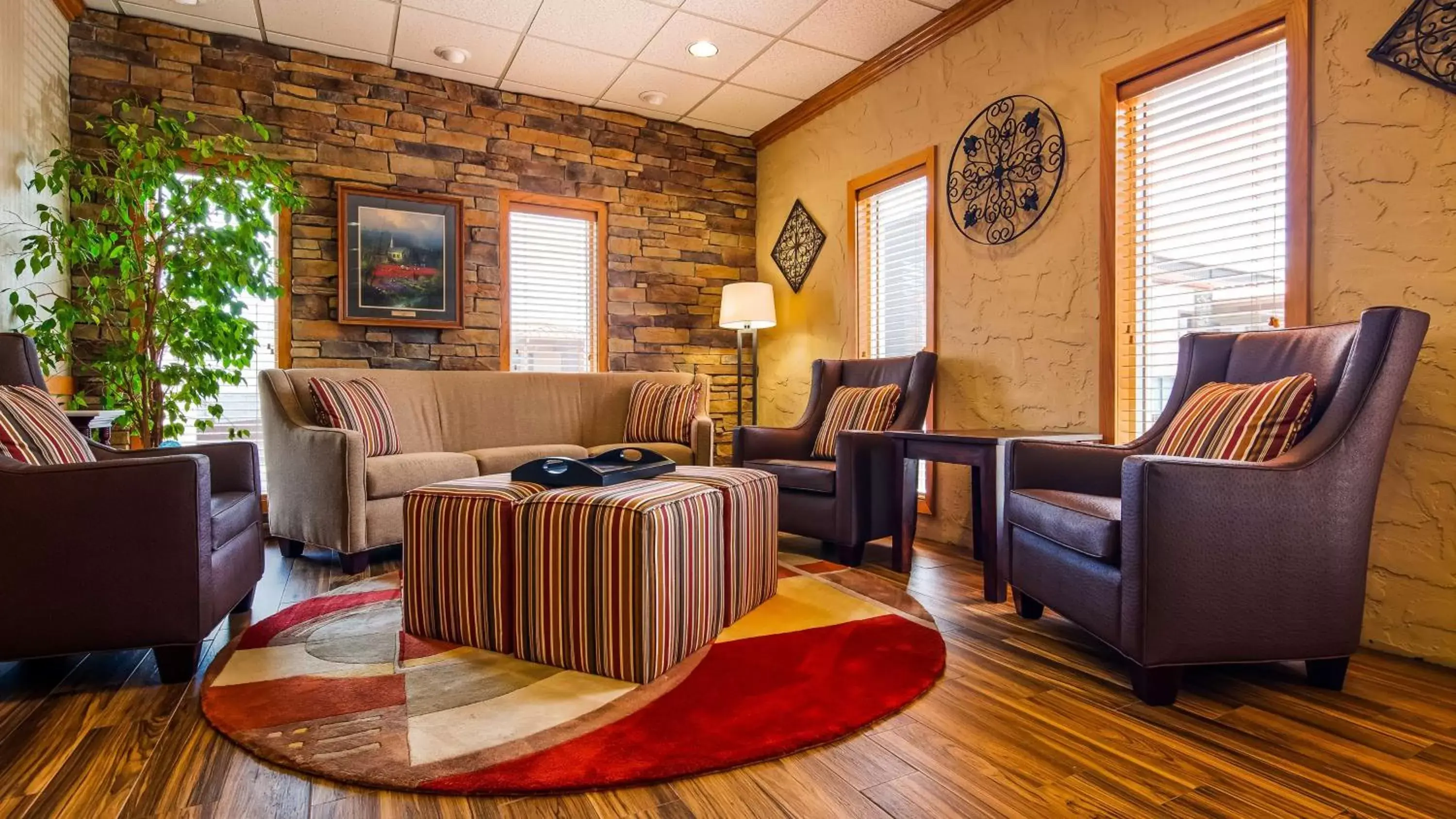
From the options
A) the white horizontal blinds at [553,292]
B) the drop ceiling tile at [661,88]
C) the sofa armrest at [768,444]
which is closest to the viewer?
the sofa armrest at [768,444]

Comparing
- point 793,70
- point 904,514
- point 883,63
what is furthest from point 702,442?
point 883,63

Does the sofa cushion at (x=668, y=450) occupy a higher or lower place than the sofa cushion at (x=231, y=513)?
higher

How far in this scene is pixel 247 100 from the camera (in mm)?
4129

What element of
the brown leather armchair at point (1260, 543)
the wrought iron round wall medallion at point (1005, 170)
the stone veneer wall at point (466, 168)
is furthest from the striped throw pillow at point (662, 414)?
the brown leather armchair at point (1260, 543)

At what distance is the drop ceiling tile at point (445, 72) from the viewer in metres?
4.40

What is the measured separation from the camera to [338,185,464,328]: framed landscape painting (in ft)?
14.3

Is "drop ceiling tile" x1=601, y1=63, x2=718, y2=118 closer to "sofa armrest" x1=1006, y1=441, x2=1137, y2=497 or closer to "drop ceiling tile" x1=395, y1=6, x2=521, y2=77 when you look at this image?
"drop ceiling tile" x1=395, y1=6, x2=521, y2=77

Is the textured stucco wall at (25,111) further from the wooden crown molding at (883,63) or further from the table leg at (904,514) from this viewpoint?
the wooden crown molding at (883,63)

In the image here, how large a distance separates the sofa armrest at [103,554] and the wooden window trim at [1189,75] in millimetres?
3112

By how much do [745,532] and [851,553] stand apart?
99cm

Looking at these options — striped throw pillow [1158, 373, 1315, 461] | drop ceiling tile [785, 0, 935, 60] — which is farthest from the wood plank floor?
drop ceiling tile [785, 0, 935, 60]

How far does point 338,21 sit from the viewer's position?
3.90 m

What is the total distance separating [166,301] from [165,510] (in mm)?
2143

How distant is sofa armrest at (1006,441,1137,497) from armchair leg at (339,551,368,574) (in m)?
2.62
